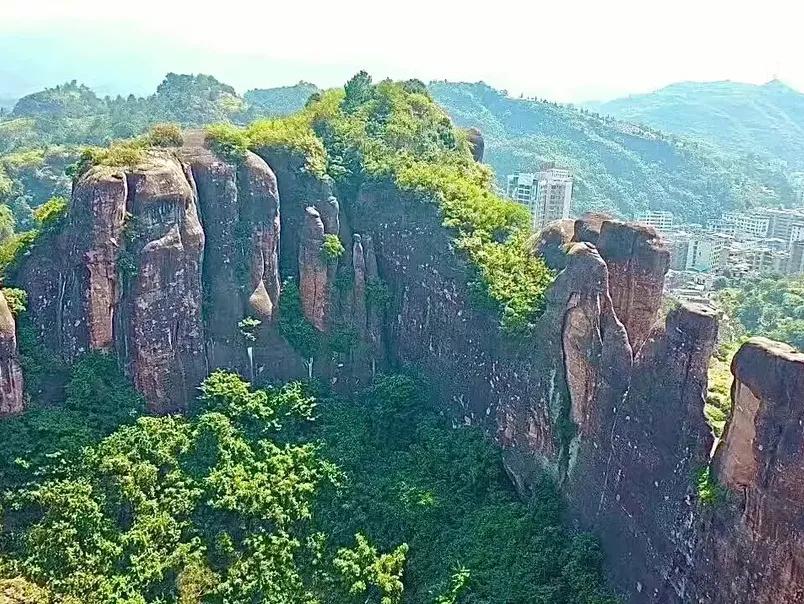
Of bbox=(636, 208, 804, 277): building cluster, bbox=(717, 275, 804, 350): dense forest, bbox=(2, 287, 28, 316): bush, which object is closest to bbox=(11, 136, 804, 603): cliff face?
bbox=(2, 287, 28, 316): bush

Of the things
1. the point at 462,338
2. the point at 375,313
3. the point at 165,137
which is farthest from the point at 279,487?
the point at 165,137

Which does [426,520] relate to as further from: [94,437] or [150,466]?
[94,437]

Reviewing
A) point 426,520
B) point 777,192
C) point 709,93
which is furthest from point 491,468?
point 709,93

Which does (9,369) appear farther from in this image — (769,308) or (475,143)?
(769,308)

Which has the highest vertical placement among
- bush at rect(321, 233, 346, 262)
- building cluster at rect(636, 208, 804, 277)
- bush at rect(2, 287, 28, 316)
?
bush at rect(321, 233, 346, 262)

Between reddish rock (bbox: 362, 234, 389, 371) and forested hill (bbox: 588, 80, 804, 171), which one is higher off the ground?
forested hill (bbox: 588, 80, 804, 171)

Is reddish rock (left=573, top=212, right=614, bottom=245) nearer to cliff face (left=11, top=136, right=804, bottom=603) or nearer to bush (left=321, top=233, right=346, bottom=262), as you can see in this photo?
cliff face (left=11, top=136, right=804, bottom=603)
